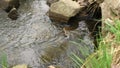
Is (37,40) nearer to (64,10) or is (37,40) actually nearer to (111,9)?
(64,10)

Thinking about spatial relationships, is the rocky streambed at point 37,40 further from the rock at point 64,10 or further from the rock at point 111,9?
the rock at point 111,9

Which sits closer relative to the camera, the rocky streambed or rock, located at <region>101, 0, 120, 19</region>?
rock, located at <region>101, 0, 120, 19</region>

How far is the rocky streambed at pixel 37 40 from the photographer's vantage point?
5695 mm

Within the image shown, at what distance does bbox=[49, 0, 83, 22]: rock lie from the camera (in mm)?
Result: 7645

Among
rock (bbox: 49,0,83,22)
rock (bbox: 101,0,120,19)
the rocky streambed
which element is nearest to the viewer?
rock (bbox: 101,0,120,19)

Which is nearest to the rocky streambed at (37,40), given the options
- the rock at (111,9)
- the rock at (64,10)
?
the rock at (64,10)

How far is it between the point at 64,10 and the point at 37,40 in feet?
4.97

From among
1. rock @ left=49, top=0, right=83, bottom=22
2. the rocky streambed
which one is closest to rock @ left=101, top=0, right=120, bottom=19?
the rocky streambed

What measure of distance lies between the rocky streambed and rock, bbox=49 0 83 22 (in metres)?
0.28

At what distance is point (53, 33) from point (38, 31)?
1.48ft

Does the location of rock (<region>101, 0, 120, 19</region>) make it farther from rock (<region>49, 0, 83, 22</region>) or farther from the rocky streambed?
rock (<region>49, 0, 83, 22</region>)

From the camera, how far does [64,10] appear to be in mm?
7699

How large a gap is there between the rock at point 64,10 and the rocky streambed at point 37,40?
28 centimetres

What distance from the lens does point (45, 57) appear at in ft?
19.0
